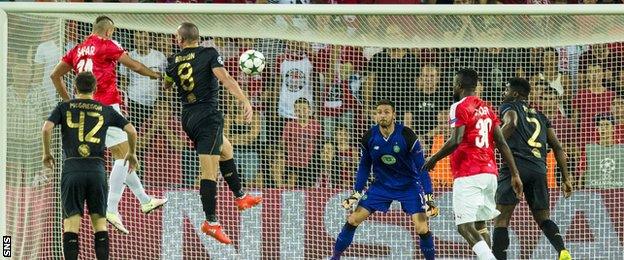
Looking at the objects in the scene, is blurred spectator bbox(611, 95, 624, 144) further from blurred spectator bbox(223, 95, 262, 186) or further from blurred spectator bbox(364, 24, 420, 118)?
blurred spectator bbox(223, 95, 262, 186)

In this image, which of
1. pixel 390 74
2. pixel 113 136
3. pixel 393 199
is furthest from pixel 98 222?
pixel 390 74

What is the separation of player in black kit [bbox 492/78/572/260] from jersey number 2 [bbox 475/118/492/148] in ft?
2.36

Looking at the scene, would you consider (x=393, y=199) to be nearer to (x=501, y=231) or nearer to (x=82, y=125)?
(x=501, y=231)

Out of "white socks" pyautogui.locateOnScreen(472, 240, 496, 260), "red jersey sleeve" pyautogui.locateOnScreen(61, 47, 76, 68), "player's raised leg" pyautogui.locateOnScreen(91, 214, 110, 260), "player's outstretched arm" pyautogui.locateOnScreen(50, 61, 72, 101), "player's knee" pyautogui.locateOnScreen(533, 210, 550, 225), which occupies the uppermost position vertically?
"red jersey sleeve" pyautogui.locateOnScreen(61, 47, 76, 68)

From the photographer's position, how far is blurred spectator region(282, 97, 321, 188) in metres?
15.0

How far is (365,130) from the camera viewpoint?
15.2 m

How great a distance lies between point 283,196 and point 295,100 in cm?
100

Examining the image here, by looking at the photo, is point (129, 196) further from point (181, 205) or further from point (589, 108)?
point (589, 108)

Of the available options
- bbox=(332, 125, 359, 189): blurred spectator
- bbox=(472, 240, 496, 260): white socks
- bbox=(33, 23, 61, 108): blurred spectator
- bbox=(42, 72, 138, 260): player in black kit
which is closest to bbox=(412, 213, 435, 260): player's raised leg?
bbox=(332, 125, 359, 189): blurred spectator

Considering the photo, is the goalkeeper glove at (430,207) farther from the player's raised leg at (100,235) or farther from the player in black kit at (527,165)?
the player's raised leg at (100,235)

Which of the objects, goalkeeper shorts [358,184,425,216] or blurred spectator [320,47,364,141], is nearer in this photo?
goalkeeper shorts [358,184,425,216]

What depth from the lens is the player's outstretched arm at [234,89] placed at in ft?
42.4

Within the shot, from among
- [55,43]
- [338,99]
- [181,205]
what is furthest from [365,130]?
[55,43]

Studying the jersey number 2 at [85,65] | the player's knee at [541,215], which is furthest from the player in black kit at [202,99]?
the player's knee at [541,215]
